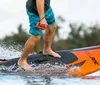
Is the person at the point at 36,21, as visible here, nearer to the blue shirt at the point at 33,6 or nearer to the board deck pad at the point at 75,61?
the blue shirt at the point at 33,6

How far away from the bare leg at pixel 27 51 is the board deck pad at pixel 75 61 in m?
0.11

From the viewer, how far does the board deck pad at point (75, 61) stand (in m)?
6.45

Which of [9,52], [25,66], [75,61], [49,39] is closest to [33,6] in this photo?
[49,39]

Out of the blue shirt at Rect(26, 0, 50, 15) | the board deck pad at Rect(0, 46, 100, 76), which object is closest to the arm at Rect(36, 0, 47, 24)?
the blue shirt at Rect(26, 0, 50, 15)

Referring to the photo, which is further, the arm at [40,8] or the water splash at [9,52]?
the water splash at [9,52]

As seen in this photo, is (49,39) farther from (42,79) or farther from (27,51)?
→ (42,79)

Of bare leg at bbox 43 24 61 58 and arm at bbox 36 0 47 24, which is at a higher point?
arm at bbox 36 0 47 24

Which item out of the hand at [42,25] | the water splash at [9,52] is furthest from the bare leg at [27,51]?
the water splash at [9,52]

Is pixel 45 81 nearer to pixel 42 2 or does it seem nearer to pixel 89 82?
pixel 89 82

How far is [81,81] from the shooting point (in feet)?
18.6

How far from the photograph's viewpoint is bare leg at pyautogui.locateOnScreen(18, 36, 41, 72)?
20.8 ft

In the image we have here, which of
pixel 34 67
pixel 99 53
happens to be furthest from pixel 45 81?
pixel 99 53

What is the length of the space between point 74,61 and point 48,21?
1.94ft

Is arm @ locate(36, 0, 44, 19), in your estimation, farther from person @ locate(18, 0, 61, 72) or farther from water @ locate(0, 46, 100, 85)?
water @ locate(0, 46, 100, 85)
